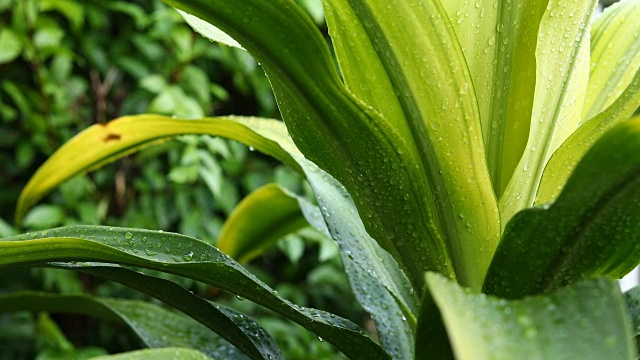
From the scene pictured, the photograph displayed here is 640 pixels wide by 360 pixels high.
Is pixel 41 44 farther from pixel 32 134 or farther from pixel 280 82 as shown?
pixel 280 82

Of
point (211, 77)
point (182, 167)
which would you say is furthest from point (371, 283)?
point (211, 77)

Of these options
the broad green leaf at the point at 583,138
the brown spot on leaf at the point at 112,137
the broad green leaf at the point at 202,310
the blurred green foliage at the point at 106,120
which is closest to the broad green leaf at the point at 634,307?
the broad green leaf at the point at 583,138

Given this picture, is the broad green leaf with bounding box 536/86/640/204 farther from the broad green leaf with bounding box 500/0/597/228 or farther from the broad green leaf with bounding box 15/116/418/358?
the broad green leaf with bounding box 15/116/418/358

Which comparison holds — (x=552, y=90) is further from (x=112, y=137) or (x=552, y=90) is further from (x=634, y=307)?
(x=112, y=137)

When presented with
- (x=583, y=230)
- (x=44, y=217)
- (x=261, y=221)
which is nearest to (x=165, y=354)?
(x=583, y=230)

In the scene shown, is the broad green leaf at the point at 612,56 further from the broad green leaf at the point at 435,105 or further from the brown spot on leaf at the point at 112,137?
the brown spot on leaf at the point at 112,137

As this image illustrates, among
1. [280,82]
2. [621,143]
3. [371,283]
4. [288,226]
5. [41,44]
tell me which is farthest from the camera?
[41,44]
